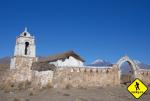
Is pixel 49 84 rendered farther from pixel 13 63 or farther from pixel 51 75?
pixel 13 63

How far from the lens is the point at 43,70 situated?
3553 centimetres

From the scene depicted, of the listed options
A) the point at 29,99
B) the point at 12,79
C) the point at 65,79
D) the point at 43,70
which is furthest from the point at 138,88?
the point at 12,79

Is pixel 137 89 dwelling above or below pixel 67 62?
below

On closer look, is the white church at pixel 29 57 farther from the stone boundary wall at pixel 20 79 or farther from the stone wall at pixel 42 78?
the stone wall at pixel 42 78

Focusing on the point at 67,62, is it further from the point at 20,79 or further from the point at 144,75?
the point at 144,75

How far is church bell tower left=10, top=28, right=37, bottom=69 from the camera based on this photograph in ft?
124

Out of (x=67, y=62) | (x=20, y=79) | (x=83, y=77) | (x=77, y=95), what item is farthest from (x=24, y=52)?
(x=77, y=95)

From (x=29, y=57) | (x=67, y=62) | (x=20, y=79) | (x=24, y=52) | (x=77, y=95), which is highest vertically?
(x=24, y=52)

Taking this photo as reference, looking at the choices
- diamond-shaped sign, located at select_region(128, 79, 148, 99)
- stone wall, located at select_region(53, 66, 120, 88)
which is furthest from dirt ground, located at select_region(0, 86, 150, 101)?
diamond-shaped sign, located at select_region(128, 79, 148, 99)

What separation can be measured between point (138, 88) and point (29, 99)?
672 inches

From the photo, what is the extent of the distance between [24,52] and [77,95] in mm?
13276

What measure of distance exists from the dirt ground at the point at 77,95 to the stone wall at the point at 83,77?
125cm

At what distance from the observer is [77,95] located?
92.4 ft

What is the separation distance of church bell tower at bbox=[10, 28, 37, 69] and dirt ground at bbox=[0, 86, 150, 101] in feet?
24.6
